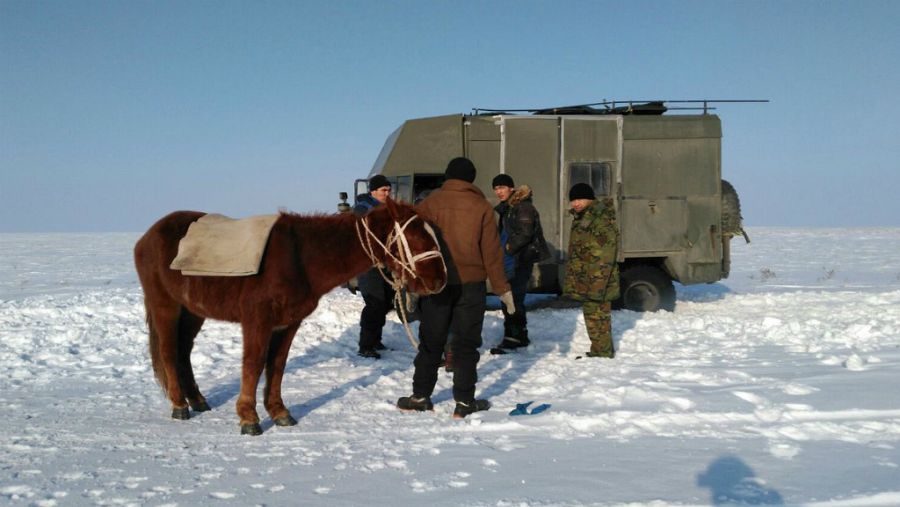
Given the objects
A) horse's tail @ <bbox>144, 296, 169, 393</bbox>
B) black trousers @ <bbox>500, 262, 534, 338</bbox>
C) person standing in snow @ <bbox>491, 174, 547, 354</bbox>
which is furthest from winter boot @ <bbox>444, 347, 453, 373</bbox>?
horse's tail @ <bbox>144, 296, 169, 393</bbox>

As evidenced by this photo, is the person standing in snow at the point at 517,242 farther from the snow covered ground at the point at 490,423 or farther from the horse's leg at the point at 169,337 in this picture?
the horse's leg at the point at 169,337

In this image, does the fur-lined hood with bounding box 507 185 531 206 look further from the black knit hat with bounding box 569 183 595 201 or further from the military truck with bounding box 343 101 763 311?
the military truck with bounding box 343 101 763 311

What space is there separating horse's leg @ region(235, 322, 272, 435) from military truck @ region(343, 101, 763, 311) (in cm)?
512

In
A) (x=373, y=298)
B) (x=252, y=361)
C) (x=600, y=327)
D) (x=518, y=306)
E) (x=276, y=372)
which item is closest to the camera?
(x=252, y=361)

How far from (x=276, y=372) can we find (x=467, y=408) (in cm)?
141

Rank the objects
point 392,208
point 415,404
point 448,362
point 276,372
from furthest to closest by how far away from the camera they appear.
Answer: point 448,362 < point 415,404 < point 276,372 < point 392,208

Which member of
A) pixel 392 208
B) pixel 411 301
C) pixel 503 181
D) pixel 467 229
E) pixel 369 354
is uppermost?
pixel 503 181

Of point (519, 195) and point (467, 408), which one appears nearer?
point (467, 408)

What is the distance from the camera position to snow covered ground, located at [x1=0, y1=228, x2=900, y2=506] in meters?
3.06

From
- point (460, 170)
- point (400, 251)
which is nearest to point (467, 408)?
point (400, 251)

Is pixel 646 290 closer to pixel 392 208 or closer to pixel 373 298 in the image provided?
pixel 373 298

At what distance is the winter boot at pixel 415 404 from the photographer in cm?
466

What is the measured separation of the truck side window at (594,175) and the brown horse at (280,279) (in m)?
5.56

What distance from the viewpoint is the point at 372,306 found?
266 inches
